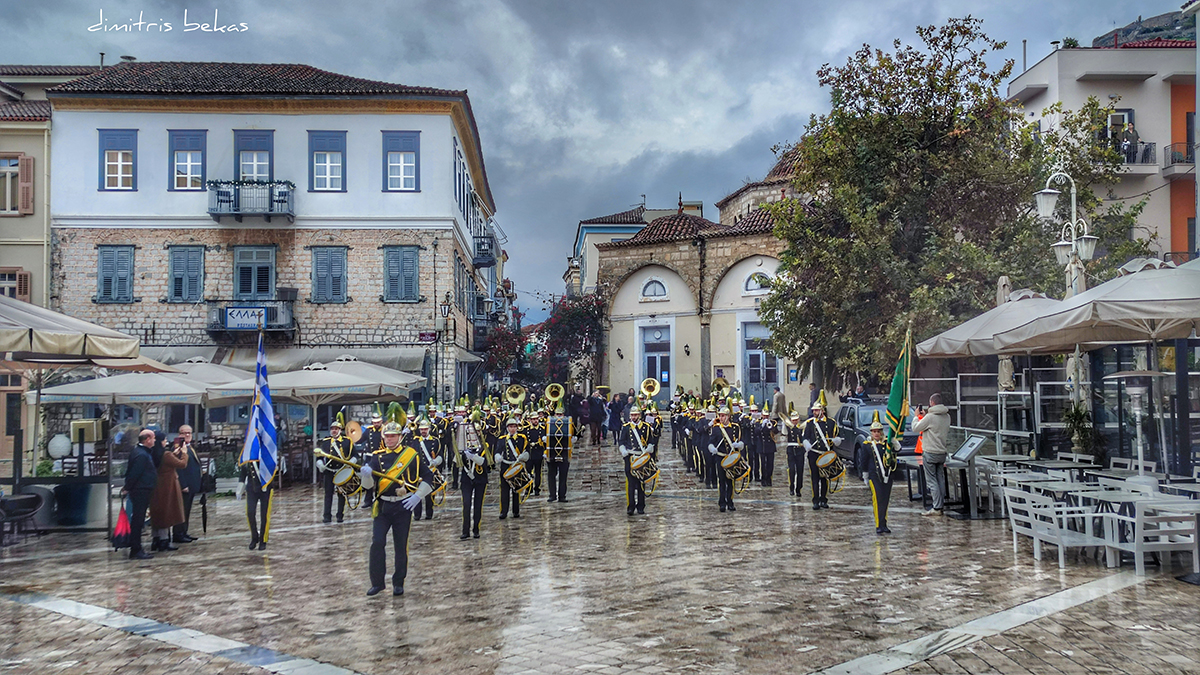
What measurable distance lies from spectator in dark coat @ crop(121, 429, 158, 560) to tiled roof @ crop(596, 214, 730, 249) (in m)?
30.0

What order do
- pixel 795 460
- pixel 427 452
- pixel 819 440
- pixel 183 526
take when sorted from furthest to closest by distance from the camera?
pixel 795 460, pixel 819 440, pixel 427 452, pixel 183 526

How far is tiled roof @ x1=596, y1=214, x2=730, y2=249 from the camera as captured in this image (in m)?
40.4

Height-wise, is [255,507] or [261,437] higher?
[261,437]

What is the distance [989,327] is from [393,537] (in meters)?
8.81

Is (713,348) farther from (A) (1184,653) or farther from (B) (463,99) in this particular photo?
(A) (1184,653)

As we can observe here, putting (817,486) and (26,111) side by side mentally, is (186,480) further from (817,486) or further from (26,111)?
(26,111)

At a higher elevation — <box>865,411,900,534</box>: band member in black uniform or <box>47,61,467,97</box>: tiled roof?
<box>47,61,467,97</box>: tiled roof

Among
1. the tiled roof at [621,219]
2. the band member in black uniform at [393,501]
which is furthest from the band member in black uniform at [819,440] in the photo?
the tiled roof at [621,219]

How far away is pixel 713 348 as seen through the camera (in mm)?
39625

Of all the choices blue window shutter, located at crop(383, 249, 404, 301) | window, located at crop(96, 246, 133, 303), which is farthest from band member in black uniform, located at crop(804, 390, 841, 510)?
window, located at crop(96, 246, 133, 303)

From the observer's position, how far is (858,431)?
1956 centimetres

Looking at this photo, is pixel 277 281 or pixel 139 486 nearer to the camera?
pixel 139 486

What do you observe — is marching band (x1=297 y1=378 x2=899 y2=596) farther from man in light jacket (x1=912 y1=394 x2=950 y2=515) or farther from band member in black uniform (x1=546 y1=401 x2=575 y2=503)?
man in light jacket (x1=912 y1=394 x2=950 y2=515)

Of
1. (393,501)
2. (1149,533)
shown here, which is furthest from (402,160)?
(1149,533)
